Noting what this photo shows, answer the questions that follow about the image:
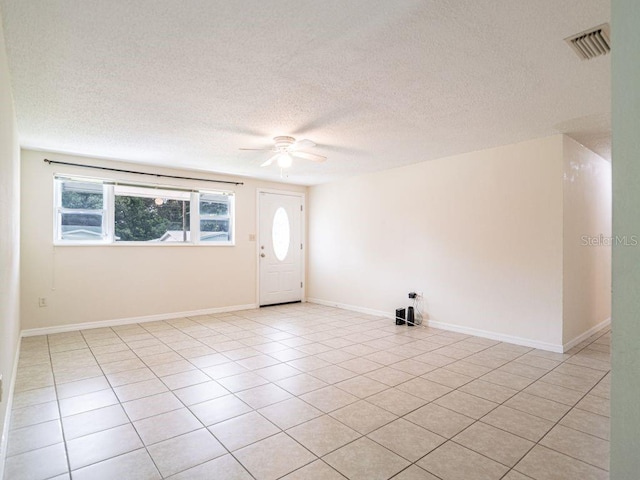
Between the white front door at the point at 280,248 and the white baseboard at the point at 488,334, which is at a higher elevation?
the white front door at the point at 280,248

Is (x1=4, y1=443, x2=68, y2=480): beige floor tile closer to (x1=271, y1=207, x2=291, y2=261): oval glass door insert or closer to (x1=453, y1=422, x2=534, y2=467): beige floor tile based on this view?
(x1=453, y1=422, x2=534, y2=467): beige floor tile

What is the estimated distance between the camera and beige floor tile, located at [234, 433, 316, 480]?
1853mm

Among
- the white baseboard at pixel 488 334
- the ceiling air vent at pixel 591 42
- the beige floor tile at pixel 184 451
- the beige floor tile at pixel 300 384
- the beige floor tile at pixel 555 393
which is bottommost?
the beige floor tile at pixel 555 393

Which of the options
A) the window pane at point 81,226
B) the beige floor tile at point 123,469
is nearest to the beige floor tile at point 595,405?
the beige floor tile at point 123,469

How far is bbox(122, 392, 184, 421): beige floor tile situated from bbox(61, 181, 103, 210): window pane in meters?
3.37

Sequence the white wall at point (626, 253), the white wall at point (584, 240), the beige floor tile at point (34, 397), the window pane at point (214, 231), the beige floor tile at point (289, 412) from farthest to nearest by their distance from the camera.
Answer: the window pane at point (214, 231) < the white wall at point (584, 240) < the beige floor tile at point (34, 397) < the beige floor tile at point (289, 412) < the white wall at point (626, 253)

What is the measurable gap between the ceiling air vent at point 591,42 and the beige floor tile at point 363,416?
263cm

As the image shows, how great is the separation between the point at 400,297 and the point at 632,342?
15.1 ft

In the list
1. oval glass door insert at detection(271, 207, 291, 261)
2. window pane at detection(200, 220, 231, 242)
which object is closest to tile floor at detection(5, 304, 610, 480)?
window pane at detection(200, 220, 231, 242)

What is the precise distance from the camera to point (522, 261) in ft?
13.4

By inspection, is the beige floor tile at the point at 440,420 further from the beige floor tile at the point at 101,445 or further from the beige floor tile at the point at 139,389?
the beige floor tile at the point at 139,389

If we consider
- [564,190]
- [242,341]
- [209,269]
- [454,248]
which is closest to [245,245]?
[209,269]

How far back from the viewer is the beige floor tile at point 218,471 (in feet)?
5.92

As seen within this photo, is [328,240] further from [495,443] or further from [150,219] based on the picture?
[495,443]
